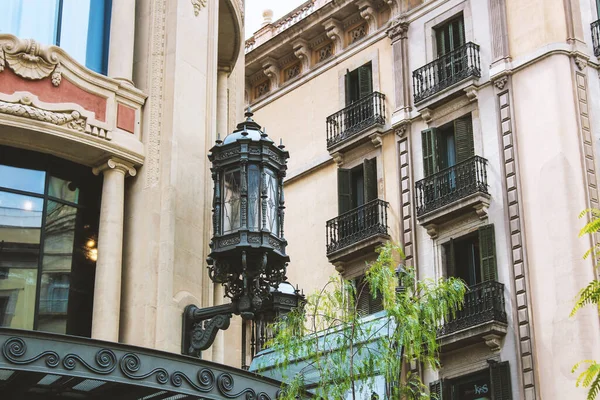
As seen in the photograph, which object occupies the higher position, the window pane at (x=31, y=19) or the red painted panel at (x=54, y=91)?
the window pane at (x=31, y=19)

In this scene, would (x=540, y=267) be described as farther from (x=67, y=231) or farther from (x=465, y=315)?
(x=67, y=231)

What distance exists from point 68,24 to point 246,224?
4661mm

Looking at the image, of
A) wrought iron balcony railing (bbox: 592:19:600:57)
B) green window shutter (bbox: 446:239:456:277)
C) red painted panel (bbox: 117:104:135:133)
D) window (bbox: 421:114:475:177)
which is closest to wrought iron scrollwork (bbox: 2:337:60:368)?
red painted panel (bbox: 117:104:135:133)

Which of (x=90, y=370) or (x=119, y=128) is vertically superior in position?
(x=119, y=128)

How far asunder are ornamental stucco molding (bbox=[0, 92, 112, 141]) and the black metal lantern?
215 cm

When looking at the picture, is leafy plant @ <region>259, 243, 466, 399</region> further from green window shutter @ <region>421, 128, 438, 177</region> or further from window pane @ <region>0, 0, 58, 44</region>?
green window shutter @ <region>421, 128, 438, 177</region>

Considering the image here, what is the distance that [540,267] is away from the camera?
2848cm

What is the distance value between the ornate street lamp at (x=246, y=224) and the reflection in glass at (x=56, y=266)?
193 centimetres

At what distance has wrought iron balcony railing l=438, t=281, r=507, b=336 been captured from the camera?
1125 inches

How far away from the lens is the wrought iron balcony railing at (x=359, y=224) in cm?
3303

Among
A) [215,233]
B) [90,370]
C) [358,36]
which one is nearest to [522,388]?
[358,36]

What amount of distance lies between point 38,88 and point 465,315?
16338 millimetres

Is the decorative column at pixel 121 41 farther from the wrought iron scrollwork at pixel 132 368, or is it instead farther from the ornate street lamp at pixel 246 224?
the wrought iron scrollwork at pixel 132 368

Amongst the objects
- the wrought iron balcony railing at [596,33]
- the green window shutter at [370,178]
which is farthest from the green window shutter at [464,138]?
the wrought iron balcony railing at [596,33]
